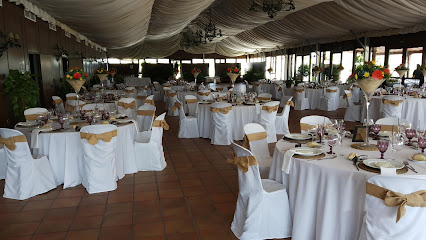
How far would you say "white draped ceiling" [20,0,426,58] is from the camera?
7152mm

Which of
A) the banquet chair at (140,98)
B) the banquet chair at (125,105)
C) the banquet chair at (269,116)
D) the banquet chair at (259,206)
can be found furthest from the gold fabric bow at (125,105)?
the banquet chair at (259,206)

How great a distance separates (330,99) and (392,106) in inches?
159

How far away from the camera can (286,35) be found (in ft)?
56.0

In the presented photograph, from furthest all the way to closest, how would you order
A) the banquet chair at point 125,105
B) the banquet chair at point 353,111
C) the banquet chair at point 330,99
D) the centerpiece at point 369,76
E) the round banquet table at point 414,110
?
1. the banquet chair at point 330,99
2. the banquet chair at point 353,111
3. the banquet chair at point 125,105
4. the round banquet table at point 414,110
5. the centerpiece at point 369,76

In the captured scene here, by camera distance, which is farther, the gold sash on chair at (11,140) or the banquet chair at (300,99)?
the banquet chair at (300,99)

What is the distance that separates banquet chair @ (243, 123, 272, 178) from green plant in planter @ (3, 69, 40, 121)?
14.5 feet

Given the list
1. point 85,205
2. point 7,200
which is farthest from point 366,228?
point 7,200

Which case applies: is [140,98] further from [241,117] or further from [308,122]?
[308,122]

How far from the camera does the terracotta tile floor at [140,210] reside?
3.21 meters

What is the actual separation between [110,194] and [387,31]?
37.9 ft

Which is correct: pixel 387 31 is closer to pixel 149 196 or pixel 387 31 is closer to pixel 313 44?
pixel 313 44

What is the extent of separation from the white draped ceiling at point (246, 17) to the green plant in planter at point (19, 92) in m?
1.48

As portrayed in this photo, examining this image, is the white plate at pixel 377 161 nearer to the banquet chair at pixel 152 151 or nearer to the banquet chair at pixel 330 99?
the banquet chair at pixel 152 151

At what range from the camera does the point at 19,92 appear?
6020 mm
